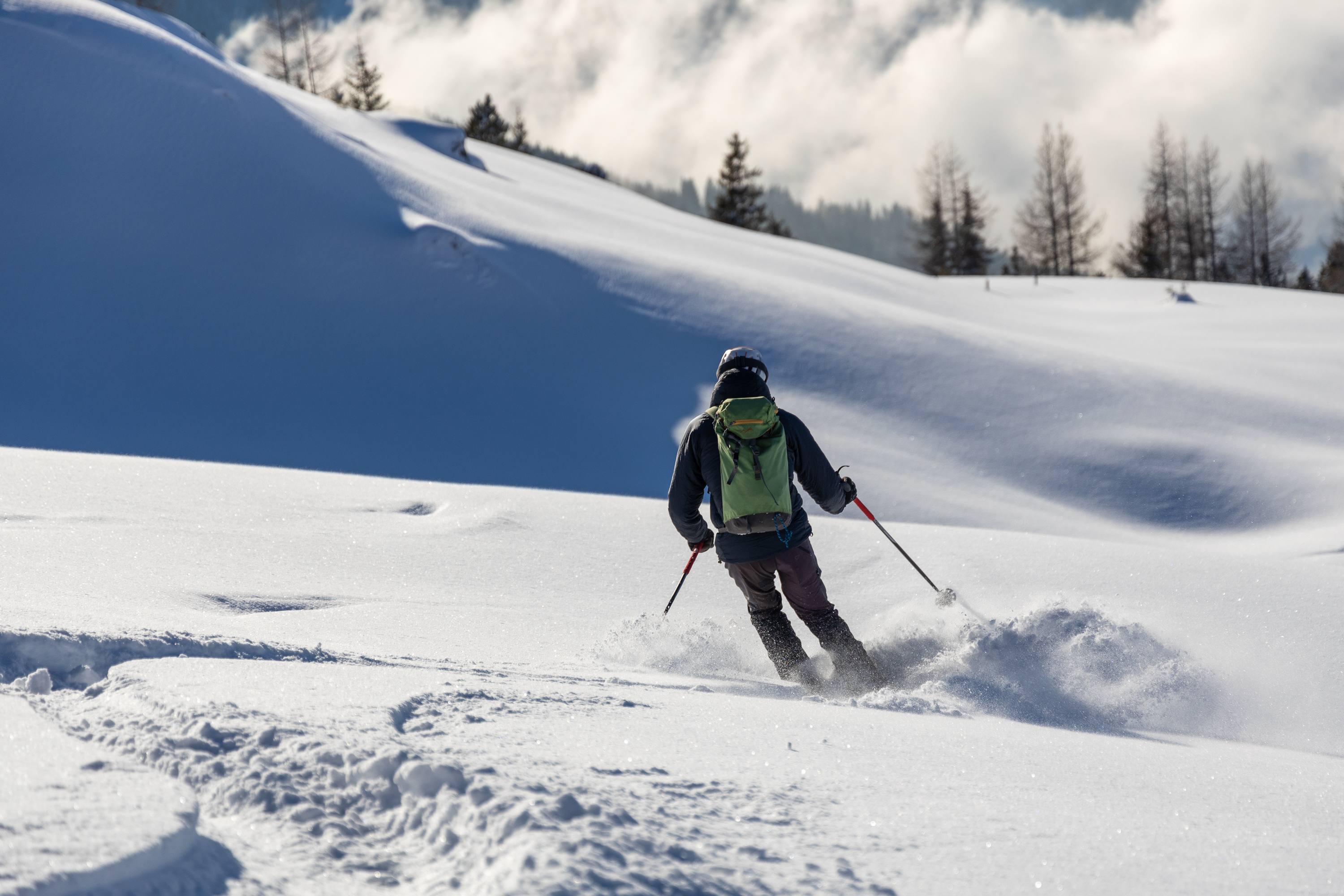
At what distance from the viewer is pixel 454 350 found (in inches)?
468

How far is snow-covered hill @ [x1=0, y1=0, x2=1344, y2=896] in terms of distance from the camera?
1.95 meters

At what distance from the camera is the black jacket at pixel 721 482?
425cm

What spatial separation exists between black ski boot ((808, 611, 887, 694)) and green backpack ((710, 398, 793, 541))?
48 cm

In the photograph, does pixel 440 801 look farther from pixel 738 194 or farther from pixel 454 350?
pixel 738 194

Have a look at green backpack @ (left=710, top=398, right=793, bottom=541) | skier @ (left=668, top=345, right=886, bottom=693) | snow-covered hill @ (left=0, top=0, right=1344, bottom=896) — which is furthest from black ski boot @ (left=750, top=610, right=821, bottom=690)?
green backpack @ (left=710, top=398, right=793, bottom=541)

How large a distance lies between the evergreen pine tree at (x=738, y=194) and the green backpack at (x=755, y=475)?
41.0 m

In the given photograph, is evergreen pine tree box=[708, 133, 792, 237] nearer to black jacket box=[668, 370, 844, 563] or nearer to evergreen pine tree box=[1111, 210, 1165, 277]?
evergreen pine tree box=[1111, 210, 1165, 277]

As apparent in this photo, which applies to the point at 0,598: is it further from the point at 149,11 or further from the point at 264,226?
the point at 149,11

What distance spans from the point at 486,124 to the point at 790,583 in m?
47.6

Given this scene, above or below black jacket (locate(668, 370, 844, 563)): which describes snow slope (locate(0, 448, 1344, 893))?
below

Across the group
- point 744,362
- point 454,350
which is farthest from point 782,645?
point 454,350

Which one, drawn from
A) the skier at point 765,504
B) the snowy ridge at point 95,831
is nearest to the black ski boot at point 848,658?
the skier at point 765,504

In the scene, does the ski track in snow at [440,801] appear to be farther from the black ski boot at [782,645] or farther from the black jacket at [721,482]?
the black ski boot at [782,645]

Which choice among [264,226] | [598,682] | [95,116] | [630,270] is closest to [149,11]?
[95,116]
